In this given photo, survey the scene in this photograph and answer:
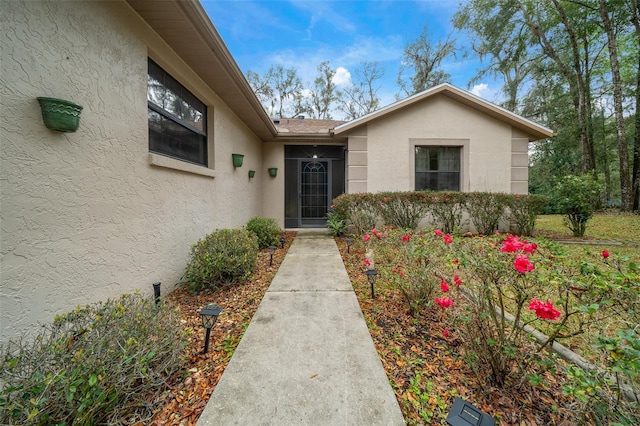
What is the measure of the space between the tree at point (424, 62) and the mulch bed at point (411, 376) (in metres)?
21.8

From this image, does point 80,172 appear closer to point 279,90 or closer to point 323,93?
point 279,90

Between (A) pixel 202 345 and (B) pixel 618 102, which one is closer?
(A) pixel 202 345

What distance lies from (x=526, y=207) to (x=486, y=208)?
109 centimetres

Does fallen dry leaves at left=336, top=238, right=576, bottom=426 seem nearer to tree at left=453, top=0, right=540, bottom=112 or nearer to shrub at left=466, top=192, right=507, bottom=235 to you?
shrub at left=466, top=192, right=507, bottom=235

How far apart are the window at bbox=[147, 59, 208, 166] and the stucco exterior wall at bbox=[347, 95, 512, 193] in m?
4.38

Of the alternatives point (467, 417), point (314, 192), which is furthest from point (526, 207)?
point (467, 417)

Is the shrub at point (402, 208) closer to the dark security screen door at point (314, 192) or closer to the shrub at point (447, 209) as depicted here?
the shrub at point (447, 209)

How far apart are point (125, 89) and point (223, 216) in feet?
10.0

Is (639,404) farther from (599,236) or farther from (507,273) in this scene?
(599,236)

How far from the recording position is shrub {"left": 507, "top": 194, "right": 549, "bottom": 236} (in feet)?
22.4

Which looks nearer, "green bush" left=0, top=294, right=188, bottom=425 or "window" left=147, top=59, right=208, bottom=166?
"green bush" left=0, top=294, right=188, bottom=425

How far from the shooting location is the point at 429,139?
25.0 ft

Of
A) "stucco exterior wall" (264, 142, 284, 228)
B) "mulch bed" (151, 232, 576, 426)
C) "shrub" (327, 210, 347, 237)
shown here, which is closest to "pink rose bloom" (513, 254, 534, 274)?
"mulch bed" (151, 232, 576, 426)

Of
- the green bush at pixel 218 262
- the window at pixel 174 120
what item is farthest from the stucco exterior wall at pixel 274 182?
the green bush at pixel 218 262
